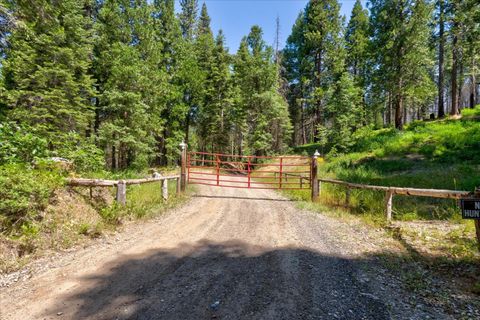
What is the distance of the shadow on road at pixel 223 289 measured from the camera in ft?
9.09

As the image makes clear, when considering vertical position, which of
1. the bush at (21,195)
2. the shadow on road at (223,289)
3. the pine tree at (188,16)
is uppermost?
the pine tree at (188,16)

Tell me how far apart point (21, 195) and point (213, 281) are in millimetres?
3803

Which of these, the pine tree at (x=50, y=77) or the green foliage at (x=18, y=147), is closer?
the green foliage at (x=18, y=147)

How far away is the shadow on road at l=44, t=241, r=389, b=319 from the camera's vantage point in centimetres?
277

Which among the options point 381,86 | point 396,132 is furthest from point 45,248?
point 381,86

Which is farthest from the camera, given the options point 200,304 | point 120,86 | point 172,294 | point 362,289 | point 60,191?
point 120,86

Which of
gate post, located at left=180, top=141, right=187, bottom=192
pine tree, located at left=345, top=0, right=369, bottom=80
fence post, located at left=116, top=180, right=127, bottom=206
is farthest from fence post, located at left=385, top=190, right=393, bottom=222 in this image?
pine tree, located at left=345, top=0, right=369, bottom=80

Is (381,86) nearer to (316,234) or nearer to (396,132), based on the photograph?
(396,132)

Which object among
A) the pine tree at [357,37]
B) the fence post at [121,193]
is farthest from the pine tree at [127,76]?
the pine tree at [357,37]

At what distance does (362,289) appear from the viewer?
336 centimetres

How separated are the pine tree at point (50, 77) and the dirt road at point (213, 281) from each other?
10672mm

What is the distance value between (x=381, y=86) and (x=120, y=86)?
64.6 ft

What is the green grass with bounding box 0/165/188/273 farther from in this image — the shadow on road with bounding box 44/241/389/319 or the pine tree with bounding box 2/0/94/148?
the pine tree with bounding box 2/0/94/148

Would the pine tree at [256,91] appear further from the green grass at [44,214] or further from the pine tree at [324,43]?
the green grass at [44,214]
